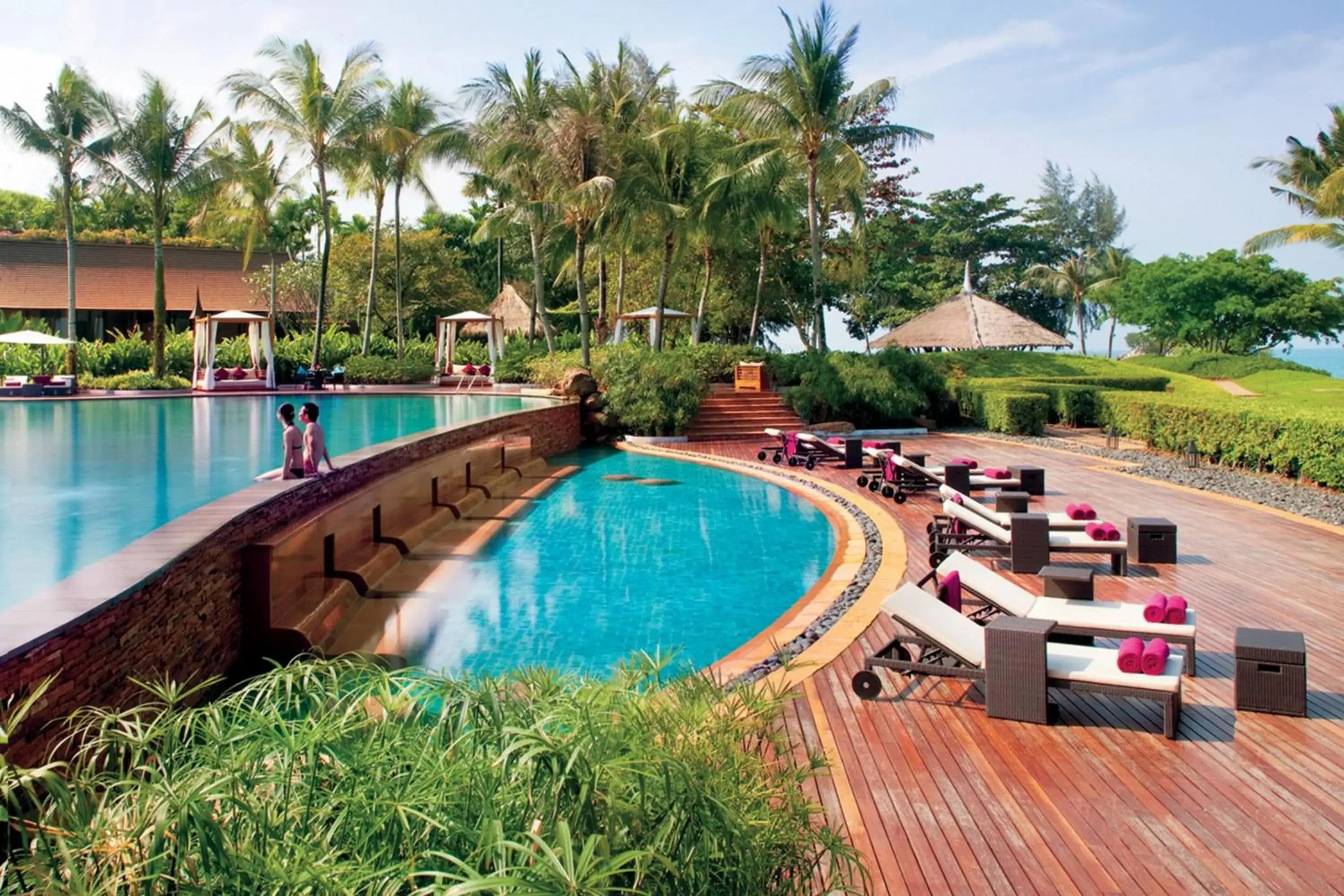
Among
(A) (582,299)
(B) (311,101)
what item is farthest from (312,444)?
(B) (311,101)

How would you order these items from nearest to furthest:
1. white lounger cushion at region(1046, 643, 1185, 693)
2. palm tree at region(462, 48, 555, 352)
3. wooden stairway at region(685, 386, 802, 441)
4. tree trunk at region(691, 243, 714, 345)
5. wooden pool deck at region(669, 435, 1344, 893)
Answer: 1. wooden pool deck at region(669, 435, 1344, 893)
2. white lounger cushion at region(1046, 643, 1185, 693)
3. wooden stairway at region(685, 386, 802, 441)
4. palm tree at region(462, 48, 555, 352)
5. tree trunk at region(691, 243, 714, 345)

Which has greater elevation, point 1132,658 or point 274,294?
point 274,294

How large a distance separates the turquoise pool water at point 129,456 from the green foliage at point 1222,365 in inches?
1056

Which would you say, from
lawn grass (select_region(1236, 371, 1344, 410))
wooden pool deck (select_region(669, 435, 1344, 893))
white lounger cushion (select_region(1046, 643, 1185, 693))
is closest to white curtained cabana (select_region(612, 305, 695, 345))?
lawn grass (select_region(1236, 371, 1344, 410))

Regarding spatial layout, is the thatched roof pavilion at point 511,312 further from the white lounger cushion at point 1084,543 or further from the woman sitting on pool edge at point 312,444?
the white lounger cushion at point 1084,543

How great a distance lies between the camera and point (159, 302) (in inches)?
1158

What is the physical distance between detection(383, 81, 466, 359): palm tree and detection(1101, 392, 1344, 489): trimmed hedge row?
71.9 feet

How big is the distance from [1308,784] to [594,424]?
1863 cm

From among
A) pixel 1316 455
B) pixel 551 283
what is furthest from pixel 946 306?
pixel 1316 455

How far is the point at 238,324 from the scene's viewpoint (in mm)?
44125

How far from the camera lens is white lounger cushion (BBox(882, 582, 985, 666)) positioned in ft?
18.5

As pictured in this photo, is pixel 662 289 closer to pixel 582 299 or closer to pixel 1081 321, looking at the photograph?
pixel 582 299

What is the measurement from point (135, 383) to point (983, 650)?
2926cm

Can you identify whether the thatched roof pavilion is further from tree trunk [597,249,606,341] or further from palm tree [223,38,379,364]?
palm tree [223,38,379,364]
